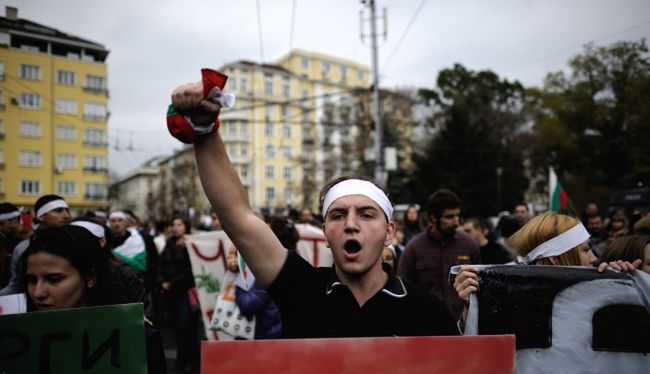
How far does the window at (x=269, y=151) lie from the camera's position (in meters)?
68.2

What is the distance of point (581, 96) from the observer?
32.2 metres

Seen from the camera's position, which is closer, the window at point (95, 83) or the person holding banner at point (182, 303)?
the person holding banner at point (182, 303)

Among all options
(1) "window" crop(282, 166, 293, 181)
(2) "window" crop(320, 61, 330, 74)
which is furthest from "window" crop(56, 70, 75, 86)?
(2) "window" crop(320, 61, 330, 74)

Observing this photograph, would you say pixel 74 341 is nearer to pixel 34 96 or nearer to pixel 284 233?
pixel 284 233

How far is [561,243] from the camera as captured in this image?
2.39 meters

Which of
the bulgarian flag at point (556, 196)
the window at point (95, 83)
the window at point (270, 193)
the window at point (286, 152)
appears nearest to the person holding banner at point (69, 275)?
the bulgarian flag at point (556, 196)

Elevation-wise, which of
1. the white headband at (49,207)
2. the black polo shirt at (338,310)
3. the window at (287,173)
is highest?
the window at (287,173)

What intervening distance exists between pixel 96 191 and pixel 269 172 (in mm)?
26487

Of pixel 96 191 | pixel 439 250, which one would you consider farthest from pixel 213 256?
pixel 96 191

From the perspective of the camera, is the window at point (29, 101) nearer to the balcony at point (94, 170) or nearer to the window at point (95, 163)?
the window at point (95, 163)

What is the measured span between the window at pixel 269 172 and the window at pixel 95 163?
2815cm

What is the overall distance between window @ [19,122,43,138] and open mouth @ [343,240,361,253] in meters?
11.5

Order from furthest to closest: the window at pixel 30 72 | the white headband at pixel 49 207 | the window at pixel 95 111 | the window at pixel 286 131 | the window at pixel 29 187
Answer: the window at pixel 286 131 < the window at pixel 95 111 < the window at pixel 29 187 < the window at pixel 30 72 < the white headband at pixel 49 207

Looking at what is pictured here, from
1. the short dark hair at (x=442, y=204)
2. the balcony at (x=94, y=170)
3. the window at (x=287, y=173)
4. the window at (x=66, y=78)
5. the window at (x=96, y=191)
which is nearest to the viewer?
the short dark hair at (x=442, y=204)
